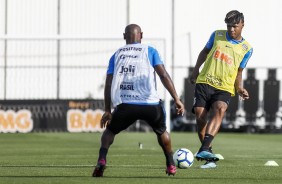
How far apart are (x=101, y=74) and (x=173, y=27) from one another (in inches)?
143

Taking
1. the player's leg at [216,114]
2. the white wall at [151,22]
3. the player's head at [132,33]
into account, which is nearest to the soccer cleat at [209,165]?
the player's leg at [216,114]

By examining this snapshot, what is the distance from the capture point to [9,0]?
3794 cm

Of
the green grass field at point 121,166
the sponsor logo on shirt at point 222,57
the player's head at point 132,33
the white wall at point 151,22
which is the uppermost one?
the white wall at point 151,22

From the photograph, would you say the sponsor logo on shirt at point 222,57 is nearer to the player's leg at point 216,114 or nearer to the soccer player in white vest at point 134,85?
the player's leg at point 216,114

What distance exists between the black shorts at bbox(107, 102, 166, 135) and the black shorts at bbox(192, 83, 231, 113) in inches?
93.0

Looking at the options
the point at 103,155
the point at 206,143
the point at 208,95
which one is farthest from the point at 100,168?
the point at 208,95

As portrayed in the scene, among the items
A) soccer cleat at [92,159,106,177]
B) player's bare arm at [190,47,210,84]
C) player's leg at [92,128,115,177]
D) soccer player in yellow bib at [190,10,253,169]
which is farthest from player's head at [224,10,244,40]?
soccer cleat at [92,159,106,177]

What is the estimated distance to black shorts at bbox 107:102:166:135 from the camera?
12.8 meters

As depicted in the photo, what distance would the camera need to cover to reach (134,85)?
41.7 ft

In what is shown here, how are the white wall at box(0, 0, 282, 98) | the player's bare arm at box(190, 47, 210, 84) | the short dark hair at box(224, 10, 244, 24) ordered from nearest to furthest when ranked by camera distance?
1. the short dark hair at box(224, 10, 244, 24)
2. the player's bare arm at box(190, 47, 210, 84)
3. the white wall at box(0, 0, 282, 98)

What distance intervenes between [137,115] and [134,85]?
15.4 inches

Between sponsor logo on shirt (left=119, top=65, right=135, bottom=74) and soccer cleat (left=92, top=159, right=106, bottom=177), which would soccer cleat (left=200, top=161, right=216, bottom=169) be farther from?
sponsor logo on shirt (left=119, top=65, right=135, bottom=74)

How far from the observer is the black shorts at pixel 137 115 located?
1275cm

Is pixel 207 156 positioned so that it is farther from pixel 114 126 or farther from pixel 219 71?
pixel 114 126
